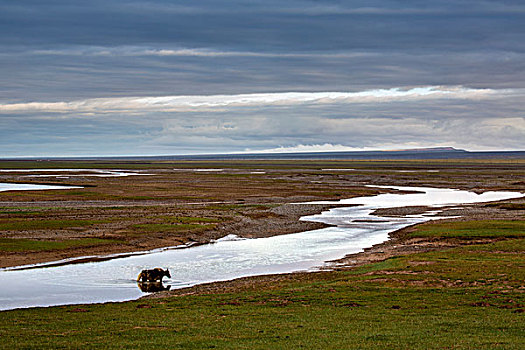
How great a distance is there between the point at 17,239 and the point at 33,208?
25331 millimetres

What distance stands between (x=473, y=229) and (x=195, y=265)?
2467 cm

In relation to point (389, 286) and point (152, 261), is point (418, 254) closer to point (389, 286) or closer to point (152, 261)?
point (389, 286)

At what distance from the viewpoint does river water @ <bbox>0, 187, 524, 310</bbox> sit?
99.1ft

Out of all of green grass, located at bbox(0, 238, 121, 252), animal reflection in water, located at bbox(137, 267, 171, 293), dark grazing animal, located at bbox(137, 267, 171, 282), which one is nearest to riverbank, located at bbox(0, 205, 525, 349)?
animal reflection in water, located at bbox(137, 267, 171, 293)

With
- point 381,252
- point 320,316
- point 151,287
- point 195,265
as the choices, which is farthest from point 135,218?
point 320,316

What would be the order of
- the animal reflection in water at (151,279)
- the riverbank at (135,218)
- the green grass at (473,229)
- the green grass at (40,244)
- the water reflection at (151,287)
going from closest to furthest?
the water reflection at (151,287), the animal reflection in water at (151,279), the green grass at (40,244), the riverbank at (135,218), the green grass at (473,229)

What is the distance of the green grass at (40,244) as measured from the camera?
4203 cm

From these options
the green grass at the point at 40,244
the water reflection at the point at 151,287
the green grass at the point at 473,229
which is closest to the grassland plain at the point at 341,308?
the green grass at the point at 473,229

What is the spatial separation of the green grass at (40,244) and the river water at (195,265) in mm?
4498

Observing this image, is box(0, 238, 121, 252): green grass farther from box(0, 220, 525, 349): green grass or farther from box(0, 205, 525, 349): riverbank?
box(0, 220, 525, 349): green grass

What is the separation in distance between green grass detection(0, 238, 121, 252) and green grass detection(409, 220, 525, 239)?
25.1 m

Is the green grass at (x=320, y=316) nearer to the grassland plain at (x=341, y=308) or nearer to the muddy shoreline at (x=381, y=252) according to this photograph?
the grassland plain at (x=341, y=308)

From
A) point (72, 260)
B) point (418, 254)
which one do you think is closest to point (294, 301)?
point (418, 254)

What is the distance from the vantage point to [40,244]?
43.5 m
